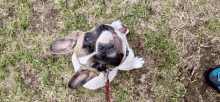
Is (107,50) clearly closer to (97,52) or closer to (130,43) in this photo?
(97,52)

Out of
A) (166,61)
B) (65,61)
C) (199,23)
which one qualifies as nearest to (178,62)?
(166,61)

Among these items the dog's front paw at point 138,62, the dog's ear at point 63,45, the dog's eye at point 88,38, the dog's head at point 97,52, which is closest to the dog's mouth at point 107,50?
the dog's head at point 97,52

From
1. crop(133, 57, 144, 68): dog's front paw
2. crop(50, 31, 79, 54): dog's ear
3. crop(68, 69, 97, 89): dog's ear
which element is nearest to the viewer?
crop(68, 69, 97, 89): dog's ear

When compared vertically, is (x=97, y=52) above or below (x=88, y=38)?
below

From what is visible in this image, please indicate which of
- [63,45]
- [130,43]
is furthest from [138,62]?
[63,45]

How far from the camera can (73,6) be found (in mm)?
3320

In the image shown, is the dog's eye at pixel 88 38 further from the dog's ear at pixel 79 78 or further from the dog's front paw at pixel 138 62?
the dog's front paw at pixel 138 62

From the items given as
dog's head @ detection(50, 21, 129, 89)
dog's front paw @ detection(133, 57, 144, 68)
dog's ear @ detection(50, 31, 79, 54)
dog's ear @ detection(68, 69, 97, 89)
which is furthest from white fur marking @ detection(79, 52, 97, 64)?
dog's front paw @ detection(133, 57, 144, 68)

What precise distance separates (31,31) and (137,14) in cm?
218

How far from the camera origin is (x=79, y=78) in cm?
204

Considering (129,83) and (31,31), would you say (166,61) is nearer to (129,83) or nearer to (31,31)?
(129,83)

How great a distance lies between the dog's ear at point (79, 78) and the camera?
2020 millimetres

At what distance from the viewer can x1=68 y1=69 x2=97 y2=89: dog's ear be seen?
2.02 meters

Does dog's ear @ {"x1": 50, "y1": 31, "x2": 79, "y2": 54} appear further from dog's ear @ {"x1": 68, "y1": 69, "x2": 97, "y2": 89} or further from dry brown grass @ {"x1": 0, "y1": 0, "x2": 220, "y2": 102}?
dry brown grass @ {"x1": 0, "y1": 0, "x2": 220, "y2": 102}
